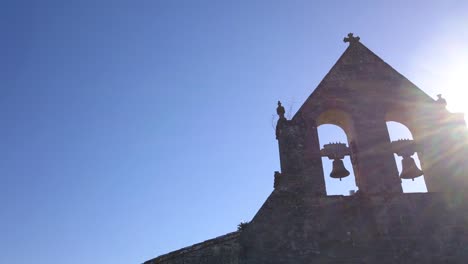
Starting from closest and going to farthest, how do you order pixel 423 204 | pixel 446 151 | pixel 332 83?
pixel 423 204 < pixel 446 151 < pixel 332 83

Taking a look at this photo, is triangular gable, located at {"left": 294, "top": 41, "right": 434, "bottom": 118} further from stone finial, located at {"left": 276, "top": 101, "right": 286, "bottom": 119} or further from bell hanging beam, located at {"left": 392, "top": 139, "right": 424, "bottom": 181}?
bell hanging beam, located at {"left": 392, "top": 139, "right": 424, "bottom": 181}

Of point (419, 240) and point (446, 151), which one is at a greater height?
point (446, 151)

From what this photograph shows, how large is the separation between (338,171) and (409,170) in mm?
1492

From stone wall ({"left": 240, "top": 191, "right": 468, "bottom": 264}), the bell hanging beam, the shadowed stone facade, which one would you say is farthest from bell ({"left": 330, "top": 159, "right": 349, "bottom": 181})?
the bell hanging beam

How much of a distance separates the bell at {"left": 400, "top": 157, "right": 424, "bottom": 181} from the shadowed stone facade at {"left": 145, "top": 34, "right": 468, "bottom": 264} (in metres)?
0.14

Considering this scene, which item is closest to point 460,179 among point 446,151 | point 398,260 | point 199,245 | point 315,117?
point 446,151

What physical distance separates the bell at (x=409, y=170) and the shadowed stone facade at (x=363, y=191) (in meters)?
0.14

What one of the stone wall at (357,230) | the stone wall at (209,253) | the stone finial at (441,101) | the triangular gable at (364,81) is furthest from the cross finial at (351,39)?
the stone wall at (209,253)

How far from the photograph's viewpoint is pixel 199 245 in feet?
26.8

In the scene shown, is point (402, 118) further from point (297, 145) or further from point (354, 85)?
point (297, 145)

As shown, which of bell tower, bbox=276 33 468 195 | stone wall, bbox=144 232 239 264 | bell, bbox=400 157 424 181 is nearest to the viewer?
stone wall, bbox=144 232 239 264

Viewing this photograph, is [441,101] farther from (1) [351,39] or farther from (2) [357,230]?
(2) [357,230]

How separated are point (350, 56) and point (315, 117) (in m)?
2.17

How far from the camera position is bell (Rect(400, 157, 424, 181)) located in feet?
31.5
